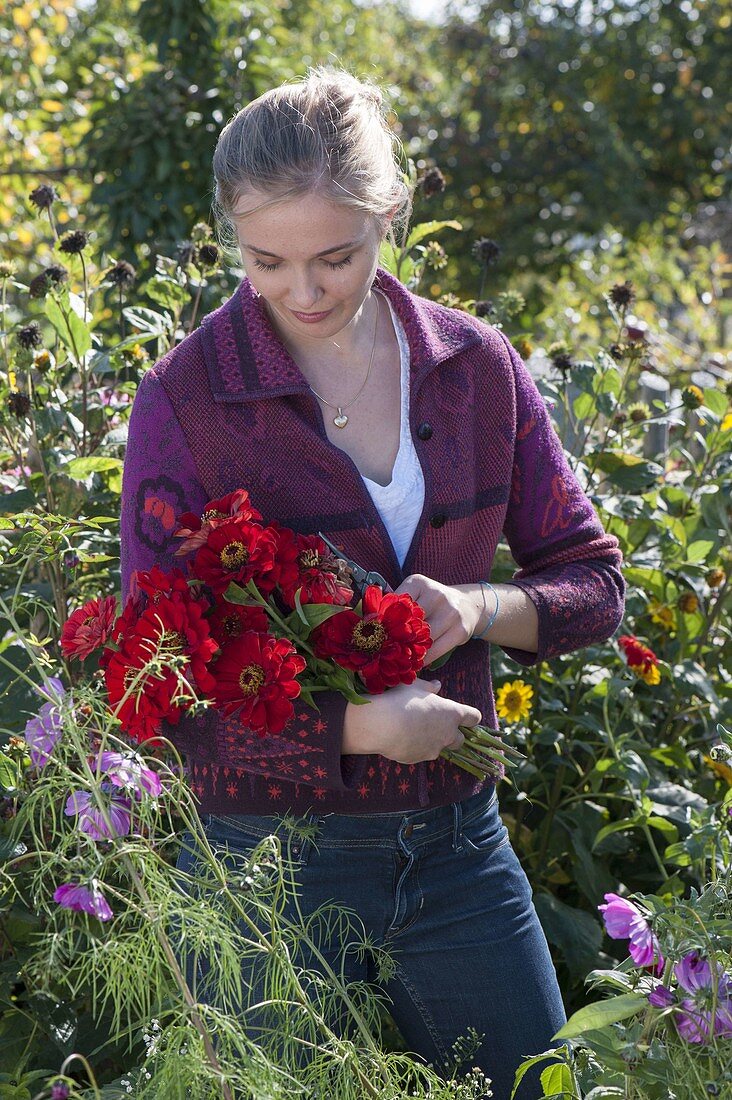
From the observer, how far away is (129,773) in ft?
3.59

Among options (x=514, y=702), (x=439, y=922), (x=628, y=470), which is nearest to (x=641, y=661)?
(x=514, y=702)

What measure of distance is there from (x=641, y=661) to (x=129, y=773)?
1.29m

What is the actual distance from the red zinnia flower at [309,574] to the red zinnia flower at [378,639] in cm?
3

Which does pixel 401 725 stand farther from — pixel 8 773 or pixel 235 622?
pixel 8 773

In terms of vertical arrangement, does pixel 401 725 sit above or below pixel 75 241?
below

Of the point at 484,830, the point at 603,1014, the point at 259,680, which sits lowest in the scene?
the point at 484,830

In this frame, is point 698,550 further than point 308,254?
Yes

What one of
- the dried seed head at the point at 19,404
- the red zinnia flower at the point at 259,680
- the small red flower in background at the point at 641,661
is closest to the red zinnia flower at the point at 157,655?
the red zinnia flower at the point at 259,680

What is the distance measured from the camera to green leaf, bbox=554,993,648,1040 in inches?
44.3

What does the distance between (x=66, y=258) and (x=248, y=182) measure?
1039mm

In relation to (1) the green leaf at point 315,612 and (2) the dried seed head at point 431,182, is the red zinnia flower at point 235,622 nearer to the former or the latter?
(1) the green leaf at point 315,612

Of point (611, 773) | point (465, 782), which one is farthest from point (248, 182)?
point (611, 773)

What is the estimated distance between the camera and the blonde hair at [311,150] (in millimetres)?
1396

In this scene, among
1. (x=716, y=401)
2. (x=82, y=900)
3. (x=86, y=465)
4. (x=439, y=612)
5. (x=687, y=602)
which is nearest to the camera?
(x=82, y=900)
